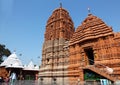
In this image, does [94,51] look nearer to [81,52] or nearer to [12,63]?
[81,52]

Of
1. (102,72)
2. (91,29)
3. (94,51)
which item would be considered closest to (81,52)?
(94,51)

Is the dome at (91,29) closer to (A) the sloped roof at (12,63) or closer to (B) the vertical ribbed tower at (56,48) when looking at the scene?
(B) the vertical ribbed tower at (56,48)

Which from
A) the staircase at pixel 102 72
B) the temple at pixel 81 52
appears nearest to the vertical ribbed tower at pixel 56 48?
the temple at pixel 81 52

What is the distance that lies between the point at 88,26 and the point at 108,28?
10.3 feet

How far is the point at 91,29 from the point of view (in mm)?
19766

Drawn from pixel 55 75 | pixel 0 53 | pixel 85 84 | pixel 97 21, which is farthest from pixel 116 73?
pixel 0 53

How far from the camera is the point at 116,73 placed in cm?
1563

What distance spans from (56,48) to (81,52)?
30.9 feet

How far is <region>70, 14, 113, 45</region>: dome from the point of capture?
18.3 metres

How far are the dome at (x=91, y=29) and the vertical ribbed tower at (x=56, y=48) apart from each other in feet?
18.4

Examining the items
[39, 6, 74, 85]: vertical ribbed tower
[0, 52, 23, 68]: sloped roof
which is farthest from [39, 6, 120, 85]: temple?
[0, 52, 23, 68]: sloped roof

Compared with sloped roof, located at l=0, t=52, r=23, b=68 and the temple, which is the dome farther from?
sloped roof, located at l=0, t=52, r=23, b=68

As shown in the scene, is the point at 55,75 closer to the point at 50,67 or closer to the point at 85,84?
the point at 50,67

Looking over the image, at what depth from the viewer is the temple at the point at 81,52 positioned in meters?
16.6
